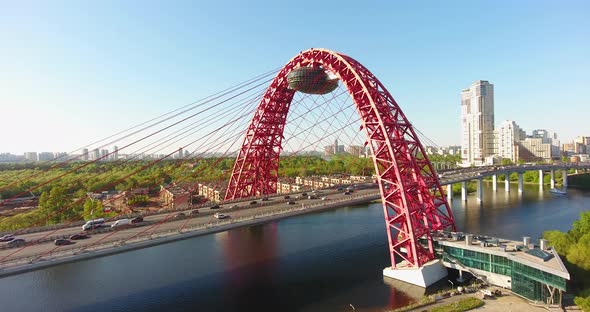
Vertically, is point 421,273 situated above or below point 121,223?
below

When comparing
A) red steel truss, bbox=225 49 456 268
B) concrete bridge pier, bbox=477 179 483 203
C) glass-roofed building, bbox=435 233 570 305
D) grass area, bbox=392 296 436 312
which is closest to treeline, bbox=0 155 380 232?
red steel truss, bbox=225 49 456 268

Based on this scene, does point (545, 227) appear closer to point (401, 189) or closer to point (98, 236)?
point (401, 189)

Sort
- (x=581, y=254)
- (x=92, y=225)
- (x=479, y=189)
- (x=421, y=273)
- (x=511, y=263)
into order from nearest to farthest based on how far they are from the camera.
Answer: (x=511, y=263) → (x=581, y=254) → (x=421, y=273) → (x=92, y=225) → (x=479, y=189)

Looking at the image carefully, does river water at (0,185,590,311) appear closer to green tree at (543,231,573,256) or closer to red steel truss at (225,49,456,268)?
red steel truss at (225,49,456,268)

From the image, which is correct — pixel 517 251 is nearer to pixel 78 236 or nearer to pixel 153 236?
pixel 153 236

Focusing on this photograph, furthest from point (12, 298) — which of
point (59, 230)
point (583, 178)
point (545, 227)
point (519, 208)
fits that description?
point (583, 178)

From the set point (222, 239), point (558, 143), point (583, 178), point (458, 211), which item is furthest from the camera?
point (558, 143)

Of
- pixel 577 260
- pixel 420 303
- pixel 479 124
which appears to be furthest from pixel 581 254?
pixel 479 124
